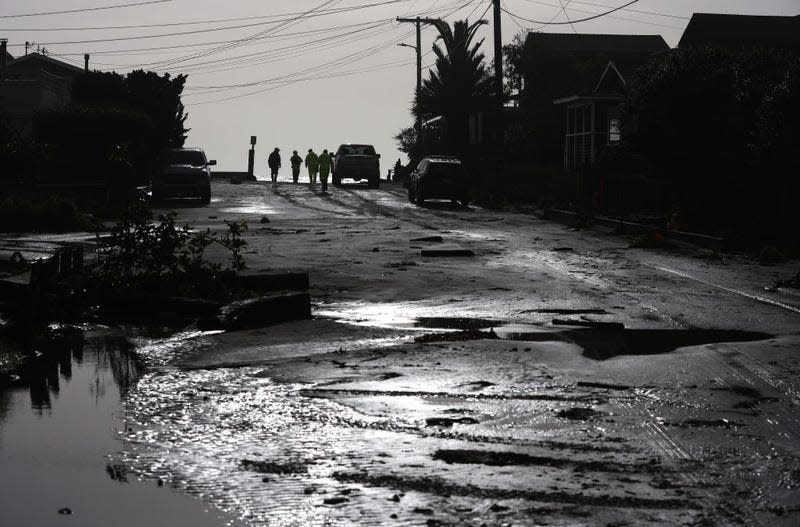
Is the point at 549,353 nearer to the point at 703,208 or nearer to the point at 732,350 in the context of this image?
the point at 732,350

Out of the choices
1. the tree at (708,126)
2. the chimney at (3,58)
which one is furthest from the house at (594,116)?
the chimney at (3,58)

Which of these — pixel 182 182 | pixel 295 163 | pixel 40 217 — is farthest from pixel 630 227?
pixel 295 163

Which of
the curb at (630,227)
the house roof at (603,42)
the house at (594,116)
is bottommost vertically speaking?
the curb at (630,227)

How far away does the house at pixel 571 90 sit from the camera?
51.3m

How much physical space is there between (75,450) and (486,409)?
2471mm

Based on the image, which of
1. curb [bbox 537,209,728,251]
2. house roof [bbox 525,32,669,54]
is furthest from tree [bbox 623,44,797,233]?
house roof [bbox 525,32,669,54]

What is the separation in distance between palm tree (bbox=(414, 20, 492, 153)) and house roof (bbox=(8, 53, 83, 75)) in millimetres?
23229

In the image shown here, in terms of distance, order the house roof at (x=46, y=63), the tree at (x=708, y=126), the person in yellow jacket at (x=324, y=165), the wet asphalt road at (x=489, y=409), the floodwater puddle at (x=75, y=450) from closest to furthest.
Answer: the floodwater puddle at (x=75, y=450) → the wet asphalt road at (x=489, y=409) → the tree at (x=708, y=126) → the person in yellow jacket at (x=324, y=165) → the house roof at (x=46, y=63)

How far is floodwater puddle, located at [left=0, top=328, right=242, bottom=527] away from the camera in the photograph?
4.93 meters

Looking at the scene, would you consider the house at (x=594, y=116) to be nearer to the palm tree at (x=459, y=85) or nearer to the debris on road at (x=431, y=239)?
the palm tree at (x=459, y=85)

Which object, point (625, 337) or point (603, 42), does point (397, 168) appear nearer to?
point (603, 42)

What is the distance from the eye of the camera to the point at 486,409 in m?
7.02

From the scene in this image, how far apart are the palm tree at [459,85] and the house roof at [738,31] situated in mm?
12036

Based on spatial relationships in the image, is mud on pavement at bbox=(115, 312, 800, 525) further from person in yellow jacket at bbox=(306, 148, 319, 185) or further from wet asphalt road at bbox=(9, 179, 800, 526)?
person in yellow jacket at bbox=(306, 148, 319, 185)
